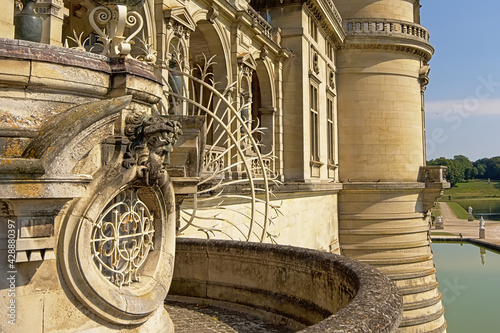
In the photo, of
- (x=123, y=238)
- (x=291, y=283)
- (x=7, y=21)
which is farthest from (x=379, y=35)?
(x=123, y=238)

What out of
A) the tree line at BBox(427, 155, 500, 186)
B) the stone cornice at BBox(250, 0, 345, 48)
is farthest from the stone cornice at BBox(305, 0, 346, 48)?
the tree line at BBox(427, 155, 500, 186)

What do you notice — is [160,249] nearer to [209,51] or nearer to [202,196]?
[202,196]

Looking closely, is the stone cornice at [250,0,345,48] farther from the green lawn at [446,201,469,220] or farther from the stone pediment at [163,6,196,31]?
the green lawn at [446,201,469,220]

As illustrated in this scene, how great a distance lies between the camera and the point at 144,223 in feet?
10.9

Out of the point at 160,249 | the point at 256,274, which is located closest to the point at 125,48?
the point at 160,249

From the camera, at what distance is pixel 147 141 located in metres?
3.09

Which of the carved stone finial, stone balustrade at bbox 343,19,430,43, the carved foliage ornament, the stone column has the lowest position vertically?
the carved foliage ornament

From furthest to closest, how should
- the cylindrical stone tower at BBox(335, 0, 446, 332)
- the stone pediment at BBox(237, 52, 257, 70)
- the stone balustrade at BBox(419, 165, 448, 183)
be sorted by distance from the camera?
the stone balustrade at BBox(419, 165, 448, 183)
the cylindrical stone tower at BBox(335, 0, 446, 332)
the stone pediment at BBox(237, 52, 257, 70)

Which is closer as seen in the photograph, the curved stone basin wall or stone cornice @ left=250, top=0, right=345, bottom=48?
the curved stone basin wall

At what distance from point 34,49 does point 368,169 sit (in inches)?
682

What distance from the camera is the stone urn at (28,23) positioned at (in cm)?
319

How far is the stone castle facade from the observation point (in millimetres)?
2723

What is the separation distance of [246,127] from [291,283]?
6.30 feet

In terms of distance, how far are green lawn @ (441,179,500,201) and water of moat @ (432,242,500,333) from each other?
61019 mm
